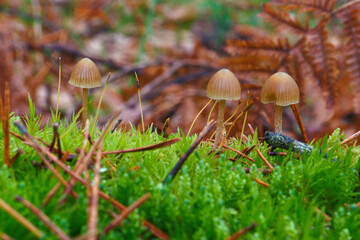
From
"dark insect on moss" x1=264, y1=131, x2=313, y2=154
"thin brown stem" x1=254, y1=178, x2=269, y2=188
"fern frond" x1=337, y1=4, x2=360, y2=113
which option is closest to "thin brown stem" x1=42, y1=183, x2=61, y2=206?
"thin brown stem" x1=254, y1=178, x2=269, y2=188

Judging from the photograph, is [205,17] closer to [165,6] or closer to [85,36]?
[165,6]

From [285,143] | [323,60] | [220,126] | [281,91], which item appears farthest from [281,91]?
[323,60]

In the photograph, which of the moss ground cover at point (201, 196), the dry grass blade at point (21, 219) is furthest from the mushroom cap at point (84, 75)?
the dry grass blade at point (21, 219)

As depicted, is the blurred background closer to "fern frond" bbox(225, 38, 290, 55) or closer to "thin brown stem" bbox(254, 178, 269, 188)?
"fern frond" bbox(225, 38, 290, 55)

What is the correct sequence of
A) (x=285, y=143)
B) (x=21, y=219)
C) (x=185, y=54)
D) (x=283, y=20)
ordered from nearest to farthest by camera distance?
(x=21, y=219), (x=285, y=143), (x=283, y=20), (x=185, y=54)

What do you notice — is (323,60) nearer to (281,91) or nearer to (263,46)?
(263,46)

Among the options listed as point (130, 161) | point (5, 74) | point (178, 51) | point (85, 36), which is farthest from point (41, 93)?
point (130, 161)

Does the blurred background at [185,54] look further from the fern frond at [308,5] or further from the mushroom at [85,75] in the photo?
the mushroom at [85,75]
